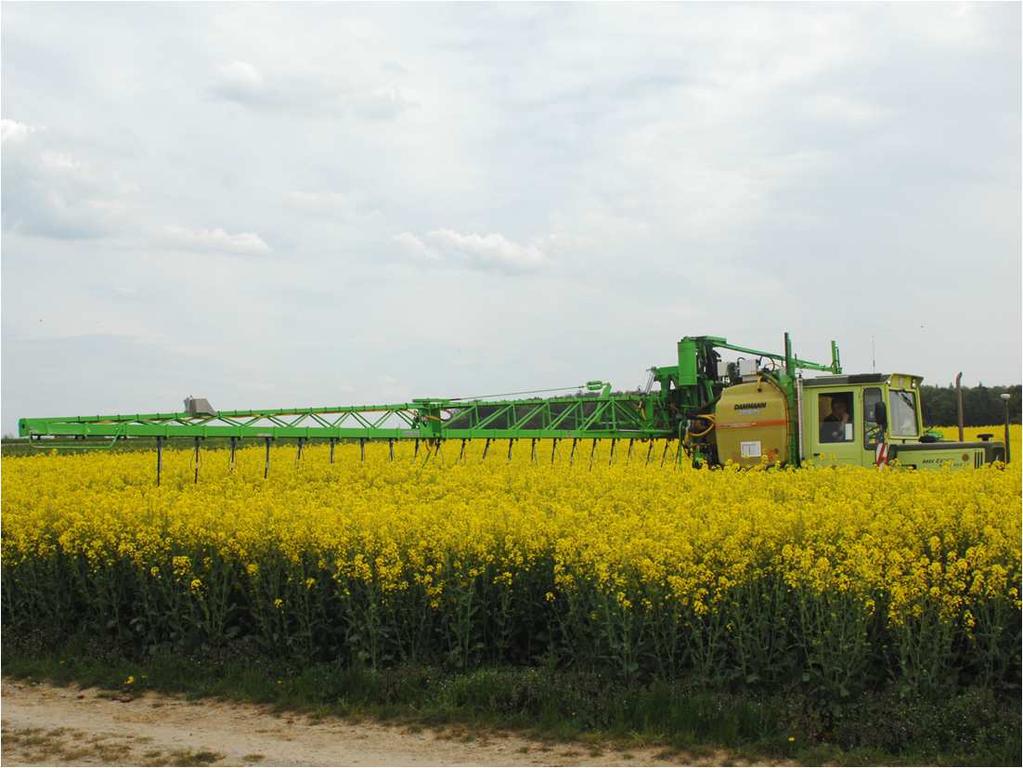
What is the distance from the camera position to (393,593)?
11.2 meters

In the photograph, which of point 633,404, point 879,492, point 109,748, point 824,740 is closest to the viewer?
point 824,740

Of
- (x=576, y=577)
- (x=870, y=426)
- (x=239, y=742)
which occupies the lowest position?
(x=239, y=742)

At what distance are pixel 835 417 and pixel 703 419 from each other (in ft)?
11.2

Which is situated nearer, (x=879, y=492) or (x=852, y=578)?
(x=852, y=578)

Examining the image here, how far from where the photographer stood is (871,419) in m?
18.6

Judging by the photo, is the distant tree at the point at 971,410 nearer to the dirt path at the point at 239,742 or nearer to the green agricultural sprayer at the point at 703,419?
the green agricultural sprayer at the point at 703,419

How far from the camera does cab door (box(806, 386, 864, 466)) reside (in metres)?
18.7

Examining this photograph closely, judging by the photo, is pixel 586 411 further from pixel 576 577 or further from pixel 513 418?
pixel 576 577

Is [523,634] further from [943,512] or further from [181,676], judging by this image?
[943,512]

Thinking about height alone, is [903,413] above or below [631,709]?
above

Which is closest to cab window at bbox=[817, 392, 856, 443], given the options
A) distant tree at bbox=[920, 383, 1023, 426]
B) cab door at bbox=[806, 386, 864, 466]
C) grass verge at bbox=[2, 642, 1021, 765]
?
cab door at bbox=[806, 386, 864, 466]

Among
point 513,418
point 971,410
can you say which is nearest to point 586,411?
point 513,418

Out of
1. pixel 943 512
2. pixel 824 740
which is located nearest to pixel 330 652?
pixel 824 740

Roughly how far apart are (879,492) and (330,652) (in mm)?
7442
